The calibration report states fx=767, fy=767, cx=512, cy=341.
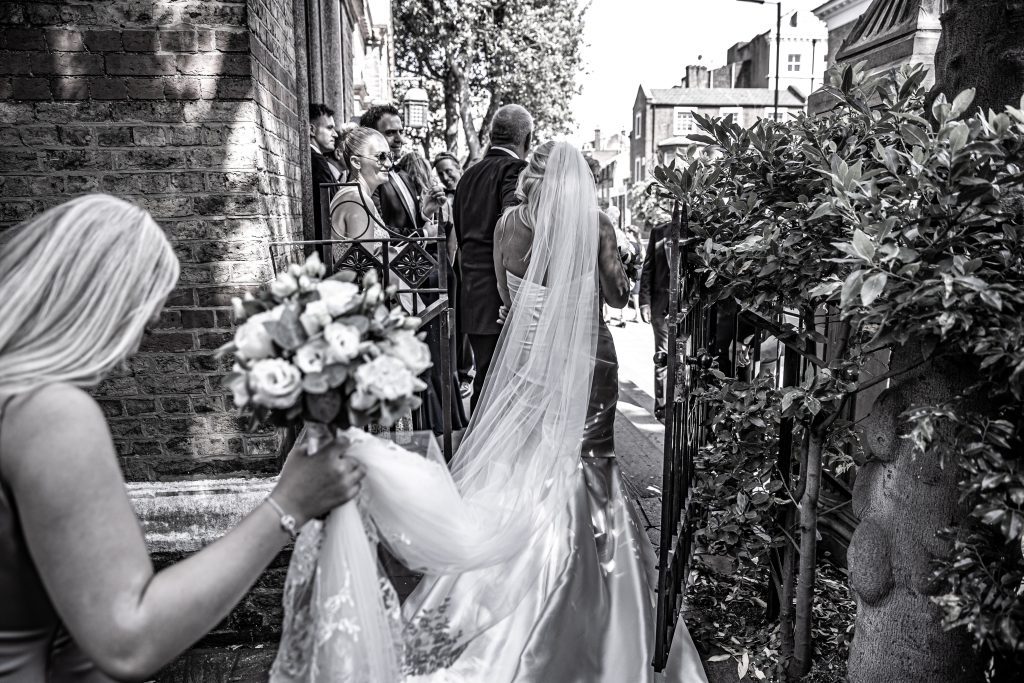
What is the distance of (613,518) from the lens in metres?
3.86

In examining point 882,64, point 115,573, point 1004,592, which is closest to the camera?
point 115,573

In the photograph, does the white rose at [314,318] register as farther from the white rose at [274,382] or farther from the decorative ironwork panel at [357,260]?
the decorative ironwork panel at [357,260]

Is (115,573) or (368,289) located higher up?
(368,289)

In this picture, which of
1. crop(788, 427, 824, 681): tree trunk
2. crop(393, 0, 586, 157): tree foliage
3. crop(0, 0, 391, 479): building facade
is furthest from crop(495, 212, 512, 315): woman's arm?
crop(393, 0, 586, 157): tree foliage

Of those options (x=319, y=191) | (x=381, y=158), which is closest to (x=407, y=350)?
(x=319, y=191)

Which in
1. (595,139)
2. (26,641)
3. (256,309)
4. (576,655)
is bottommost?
(576,655)

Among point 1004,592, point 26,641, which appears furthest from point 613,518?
point 26,641

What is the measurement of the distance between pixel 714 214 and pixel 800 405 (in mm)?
968

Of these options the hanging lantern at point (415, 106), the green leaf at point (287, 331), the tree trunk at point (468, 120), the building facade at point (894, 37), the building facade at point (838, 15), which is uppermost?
the building facade at point (838, 15)

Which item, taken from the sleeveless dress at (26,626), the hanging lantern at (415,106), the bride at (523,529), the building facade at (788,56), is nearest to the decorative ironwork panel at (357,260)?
the bride at (523,529)

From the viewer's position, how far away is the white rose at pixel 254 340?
1.52 m

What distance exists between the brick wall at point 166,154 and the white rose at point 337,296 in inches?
72.0

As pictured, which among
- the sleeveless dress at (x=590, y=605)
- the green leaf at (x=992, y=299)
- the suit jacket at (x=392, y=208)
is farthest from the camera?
the suit jacket at (x=392, y=208)

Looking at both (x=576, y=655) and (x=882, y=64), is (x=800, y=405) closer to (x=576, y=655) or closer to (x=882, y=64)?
(x=576, y=655)
